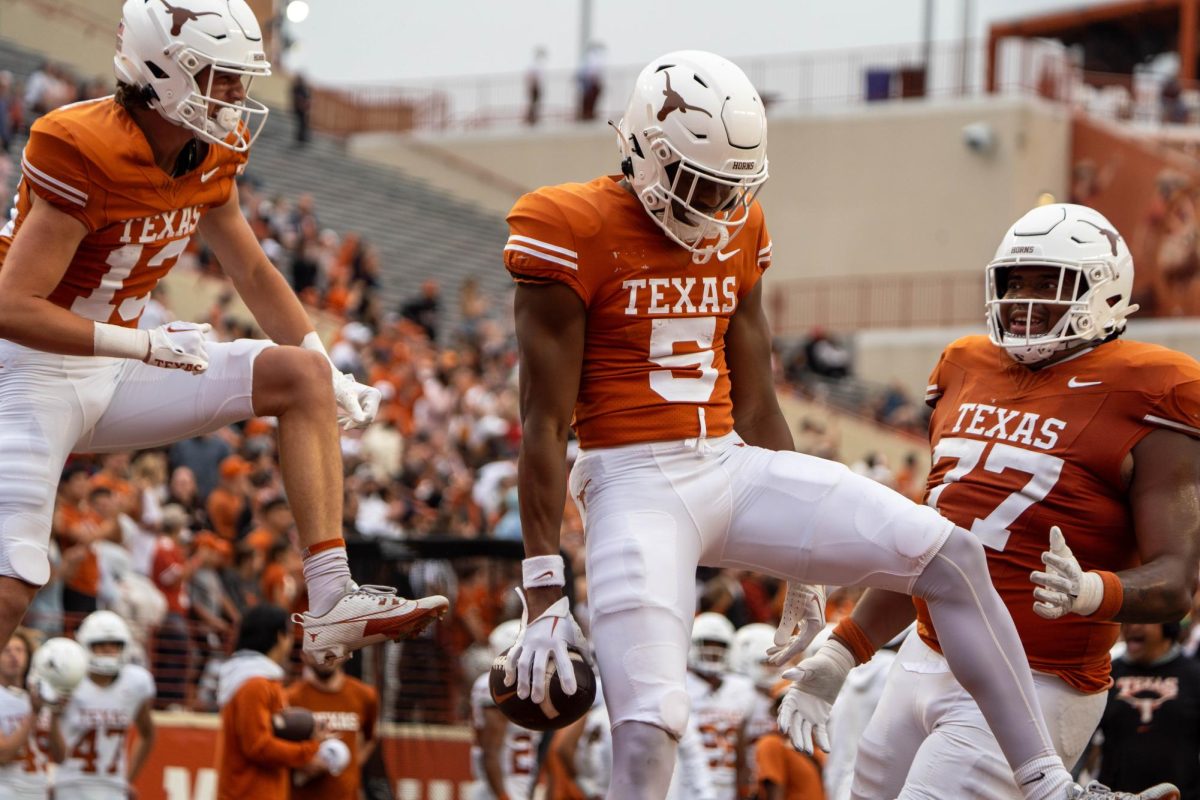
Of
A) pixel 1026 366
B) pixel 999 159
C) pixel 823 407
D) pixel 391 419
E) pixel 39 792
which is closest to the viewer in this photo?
A: pixel 1026 366

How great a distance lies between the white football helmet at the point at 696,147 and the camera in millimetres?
5047

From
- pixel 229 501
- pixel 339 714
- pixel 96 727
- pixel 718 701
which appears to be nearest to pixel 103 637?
pixel 96 727

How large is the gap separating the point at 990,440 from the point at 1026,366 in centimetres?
29

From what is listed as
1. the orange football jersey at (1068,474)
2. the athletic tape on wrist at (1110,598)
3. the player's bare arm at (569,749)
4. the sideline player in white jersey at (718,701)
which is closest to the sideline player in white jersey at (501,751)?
the player's bare arm at (569,749)

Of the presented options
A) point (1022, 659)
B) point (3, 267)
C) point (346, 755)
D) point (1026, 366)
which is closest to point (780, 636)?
point (1022, 659)

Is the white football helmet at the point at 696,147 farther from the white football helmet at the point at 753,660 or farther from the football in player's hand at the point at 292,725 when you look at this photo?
the white football helmet at the point at 753,660

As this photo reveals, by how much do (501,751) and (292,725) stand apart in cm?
148

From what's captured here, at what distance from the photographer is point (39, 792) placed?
9094mm

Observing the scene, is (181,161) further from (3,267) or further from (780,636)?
(780,636)

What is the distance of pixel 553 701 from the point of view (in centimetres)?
490

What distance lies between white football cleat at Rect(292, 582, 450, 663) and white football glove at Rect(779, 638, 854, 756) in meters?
1.04

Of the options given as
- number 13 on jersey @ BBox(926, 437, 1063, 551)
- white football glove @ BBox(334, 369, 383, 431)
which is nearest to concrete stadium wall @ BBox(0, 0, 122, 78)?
white football glove @ BBox(334, 369, 383, 431)

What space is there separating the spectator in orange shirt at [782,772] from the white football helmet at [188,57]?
520cm

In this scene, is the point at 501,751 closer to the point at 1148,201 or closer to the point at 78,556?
the point at 78,556
